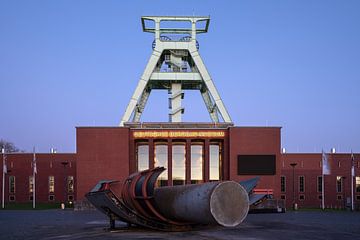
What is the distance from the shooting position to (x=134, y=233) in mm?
24703

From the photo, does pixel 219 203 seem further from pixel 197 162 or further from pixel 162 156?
pixel 197 162

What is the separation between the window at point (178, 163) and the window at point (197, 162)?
996mm

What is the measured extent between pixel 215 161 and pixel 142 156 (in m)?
7.76

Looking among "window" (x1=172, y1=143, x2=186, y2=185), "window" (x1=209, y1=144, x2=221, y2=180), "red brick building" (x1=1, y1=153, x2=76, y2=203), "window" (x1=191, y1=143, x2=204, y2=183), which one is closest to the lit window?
"window" (x1=209, y1=144, x2=221, y2=180)

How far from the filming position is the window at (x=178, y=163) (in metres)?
59.3

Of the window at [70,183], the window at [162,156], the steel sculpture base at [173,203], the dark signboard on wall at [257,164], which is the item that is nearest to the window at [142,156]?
the window at [162,156]

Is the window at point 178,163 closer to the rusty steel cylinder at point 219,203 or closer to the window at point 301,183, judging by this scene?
the window at point 301,183

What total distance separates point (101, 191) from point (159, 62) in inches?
1568

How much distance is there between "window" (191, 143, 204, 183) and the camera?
59375mm

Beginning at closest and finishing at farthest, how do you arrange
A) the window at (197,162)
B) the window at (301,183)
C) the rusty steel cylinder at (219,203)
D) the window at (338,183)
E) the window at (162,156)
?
the rusty steel cylinder at (219,203), the window at (162,156), the window at (197,162), the window at (338,183), the window at (301,183)

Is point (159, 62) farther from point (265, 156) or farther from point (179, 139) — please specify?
point (265, 156)

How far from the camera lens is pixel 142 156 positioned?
59438mm

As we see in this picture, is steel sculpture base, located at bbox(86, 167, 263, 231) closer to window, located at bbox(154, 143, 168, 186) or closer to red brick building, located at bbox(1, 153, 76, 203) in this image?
window, located at bbox(154, 143, 168, 186)

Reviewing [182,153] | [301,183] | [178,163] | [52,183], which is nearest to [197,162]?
[182,153]
